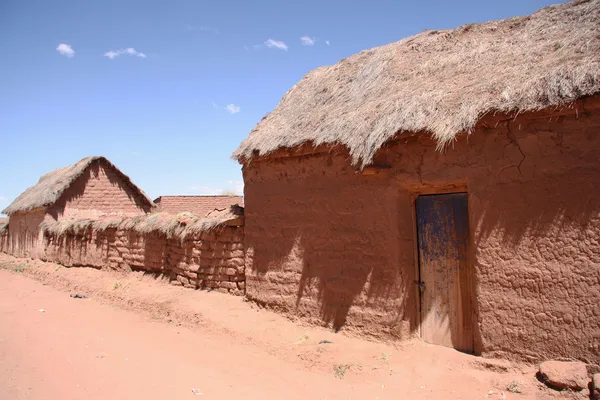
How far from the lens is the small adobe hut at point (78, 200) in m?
15.4

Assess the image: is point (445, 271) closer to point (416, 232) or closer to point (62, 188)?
point (416, 232)

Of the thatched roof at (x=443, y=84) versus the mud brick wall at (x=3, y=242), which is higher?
the thatched roof at (x=443, y=84)

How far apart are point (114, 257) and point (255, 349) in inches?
263

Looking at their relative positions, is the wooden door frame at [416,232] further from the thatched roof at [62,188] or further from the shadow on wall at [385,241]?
the thatched roof at [62,188]

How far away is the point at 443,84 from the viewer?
586 centimetres

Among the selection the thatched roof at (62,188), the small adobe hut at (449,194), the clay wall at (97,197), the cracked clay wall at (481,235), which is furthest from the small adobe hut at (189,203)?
the cracked clay wall at (481,235)

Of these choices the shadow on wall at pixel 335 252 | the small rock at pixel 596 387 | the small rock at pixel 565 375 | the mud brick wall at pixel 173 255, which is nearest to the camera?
the small rock at pixel 596 387

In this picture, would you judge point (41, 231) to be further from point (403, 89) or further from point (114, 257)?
point (403, 89)

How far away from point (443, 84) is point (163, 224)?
20.7ft

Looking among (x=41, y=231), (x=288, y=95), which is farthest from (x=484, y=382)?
(x=41, y=231)

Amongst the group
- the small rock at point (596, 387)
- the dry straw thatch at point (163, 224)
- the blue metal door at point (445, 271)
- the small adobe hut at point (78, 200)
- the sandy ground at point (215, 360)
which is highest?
the small adobe hut at point (78, 200)

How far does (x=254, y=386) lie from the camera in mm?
4812

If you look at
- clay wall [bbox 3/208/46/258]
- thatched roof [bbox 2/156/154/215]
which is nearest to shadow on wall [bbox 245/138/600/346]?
thatched roof [bbox 2/156/154/215]

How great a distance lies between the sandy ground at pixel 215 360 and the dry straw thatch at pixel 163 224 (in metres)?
1.24
